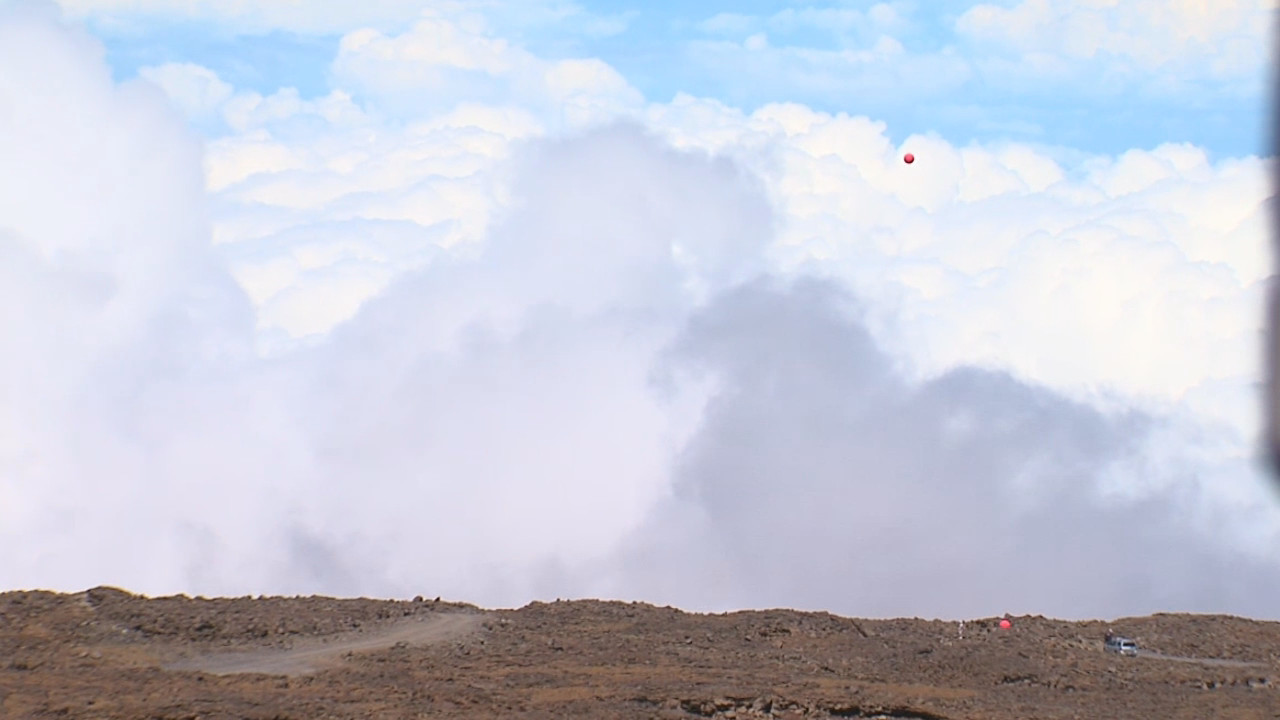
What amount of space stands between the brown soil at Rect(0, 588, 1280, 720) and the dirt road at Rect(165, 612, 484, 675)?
10 cm

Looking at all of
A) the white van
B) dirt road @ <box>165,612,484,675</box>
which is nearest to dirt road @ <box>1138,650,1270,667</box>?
the white van

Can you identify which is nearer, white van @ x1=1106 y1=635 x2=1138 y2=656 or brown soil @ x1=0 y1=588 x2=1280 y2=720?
brown soil @ x1=0 y1=588 x2=1280 y2=720

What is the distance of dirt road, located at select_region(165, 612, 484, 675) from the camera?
1415 inches

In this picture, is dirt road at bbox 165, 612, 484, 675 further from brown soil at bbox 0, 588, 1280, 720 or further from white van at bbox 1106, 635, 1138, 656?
white van at bbox 1106, 635, 1138, 656

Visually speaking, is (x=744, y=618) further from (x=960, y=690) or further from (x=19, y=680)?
(x=19, y=680)

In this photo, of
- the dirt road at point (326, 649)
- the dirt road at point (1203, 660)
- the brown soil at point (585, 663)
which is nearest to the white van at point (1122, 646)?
the dirt road at point (1203, 660)

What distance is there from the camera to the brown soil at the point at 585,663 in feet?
107

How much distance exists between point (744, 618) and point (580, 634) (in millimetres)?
4946

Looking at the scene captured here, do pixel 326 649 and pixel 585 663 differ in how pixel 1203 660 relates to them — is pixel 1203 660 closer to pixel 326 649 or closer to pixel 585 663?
pixel 585 663

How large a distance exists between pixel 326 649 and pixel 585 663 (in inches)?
280

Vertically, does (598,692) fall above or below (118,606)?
below

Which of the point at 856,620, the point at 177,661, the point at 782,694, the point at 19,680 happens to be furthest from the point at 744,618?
the point at 19,680

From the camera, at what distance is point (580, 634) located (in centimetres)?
3906

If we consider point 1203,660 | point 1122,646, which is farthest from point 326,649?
point 1203,660
